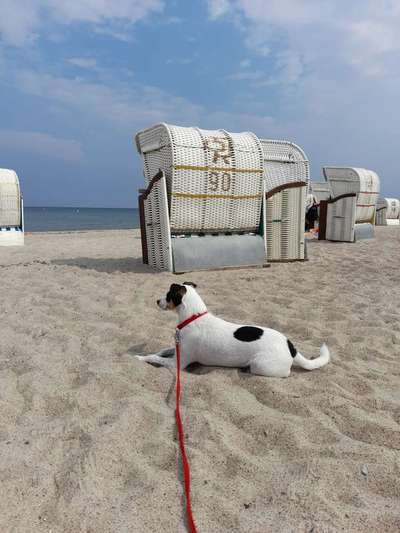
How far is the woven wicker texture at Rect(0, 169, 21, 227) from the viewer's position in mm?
14320

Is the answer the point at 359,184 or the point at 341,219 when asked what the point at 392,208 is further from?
the point at 341,219

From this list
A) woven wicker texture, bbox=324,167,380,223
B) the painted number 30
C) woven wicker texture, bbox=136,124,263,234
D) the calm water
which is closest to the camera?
woven wicker texture, bbox=136,124,263,234

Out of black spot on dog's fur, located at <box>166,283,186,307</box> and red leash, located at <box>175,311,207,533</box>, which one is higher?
black spot on dog's fur, located at <box>166,283,186,307</box>

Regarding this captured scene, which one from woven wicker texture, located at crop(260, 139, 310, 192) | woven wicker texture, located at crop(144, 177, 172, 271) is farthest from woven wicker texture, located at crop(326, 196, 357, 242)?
woven wicker texture, located at crop(144, 177, 172, 271)

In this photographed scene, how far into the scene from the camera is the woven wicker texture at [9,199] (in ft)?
47.0

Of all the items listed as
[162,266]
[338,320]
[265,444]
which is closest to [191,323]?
[265,444]

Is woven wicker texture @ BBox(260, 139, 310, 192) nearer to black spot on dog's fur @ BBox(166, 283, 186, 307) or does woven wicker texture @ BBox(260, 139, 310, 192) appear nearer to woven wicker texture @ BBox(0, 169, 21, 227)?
black spot on dog's fur @ BBox(166, 283, 186, 307)

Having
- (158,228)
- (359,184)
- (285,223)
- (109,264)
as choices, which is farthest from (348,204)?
(109,264)

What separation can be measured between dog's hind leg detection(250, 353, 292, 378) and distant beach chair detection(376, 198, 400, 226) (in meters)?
27.2

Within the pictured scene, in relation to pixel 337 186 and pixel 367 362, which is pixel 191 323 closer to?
pixel 367 362

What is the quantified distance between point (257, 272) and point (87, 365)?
5.26m

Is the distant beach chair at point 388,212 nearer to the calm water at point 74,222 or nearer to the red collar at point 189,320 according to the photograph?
the calm water at point 74,222

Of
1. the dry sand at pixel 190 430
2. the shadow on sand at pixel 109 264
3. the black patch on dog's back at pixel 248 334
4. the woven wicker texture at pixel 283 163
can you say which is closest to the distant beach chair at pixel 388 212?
the woven wicker texture at pixel 283 163

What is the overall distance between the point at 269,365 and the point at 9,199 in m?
13.7
